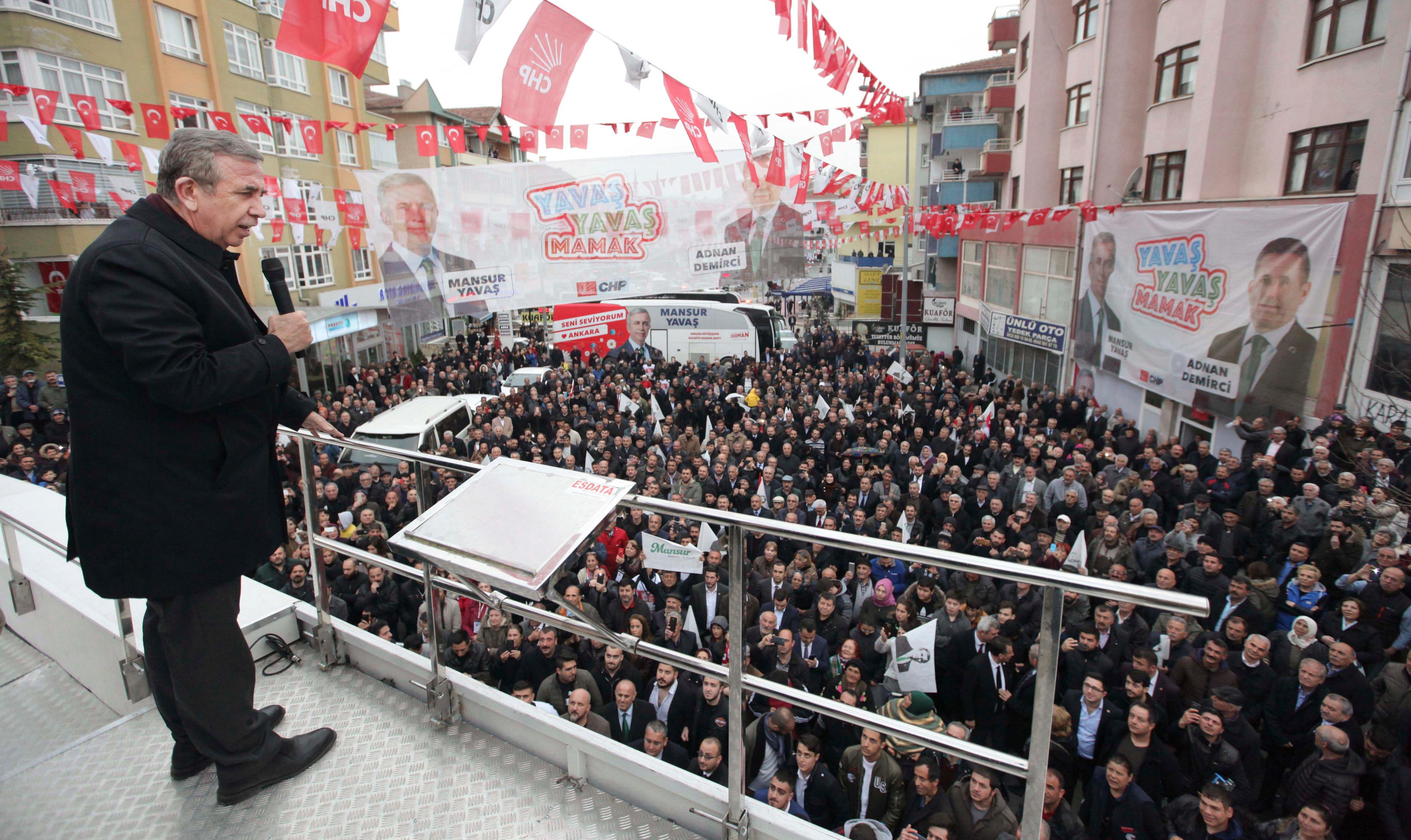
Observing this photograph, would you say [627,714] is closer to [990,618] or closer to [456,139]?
[990,618]

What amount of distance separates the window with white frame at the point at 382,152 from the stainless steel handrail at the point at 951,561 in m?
29.5

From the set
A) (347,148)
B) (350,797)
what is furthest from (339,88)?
(350,797)

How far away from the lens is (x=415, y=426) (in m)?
12.3

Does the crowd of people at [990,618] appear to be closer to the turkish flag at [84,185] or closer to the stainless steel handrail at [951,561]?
the stainless steel handrail at [951,561]

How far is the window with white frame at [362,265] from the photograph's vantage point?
87.6 feet

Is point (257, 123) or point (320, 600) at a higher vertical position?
point (257, 123)

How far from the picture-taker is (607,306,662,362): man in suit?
22.4 meters

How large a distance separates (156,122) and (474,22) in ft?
22.1

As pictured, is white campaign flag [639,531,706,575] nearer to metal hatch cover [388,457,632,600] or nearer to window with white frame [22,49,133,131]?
metal hatch cover [388,457,632,600]

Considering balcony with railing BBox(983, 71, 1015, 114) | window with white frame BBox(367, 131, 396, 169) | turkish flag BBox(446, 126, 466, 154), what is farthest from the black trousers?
balcony with railing BBox(983, 71, 1015, 114)

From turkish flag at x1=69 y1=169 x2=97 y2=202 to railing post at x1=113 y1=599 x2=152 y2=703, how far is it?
490 inches

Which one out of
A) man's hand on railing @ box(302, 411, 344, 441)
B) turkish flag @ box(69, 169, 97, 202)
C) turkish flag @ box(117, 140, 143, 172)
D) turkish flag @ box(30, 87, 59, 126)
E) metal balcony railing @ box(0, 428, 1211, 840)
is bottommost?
metal balcony railing @ box(0, 428, 1211, 840)

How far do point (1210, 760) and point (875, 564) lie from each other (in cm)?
328

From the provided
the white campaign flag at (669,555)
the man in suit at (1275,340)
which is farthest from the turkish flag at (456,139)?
the man in suit at (1275,340)
